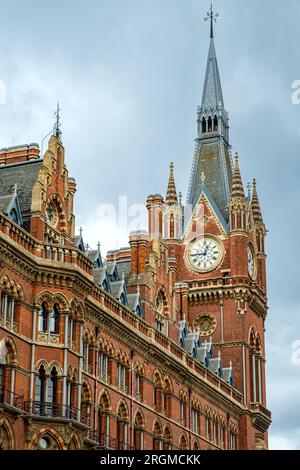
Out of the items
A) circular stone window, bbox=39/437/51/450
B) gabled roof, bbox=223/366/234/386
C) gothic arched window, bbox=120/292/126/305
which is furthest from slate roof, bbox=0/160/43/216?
gabled roof, bbox=223/366/234/386

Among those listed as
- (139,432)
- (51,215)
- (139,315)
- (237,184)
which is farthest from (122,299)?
(237,184)

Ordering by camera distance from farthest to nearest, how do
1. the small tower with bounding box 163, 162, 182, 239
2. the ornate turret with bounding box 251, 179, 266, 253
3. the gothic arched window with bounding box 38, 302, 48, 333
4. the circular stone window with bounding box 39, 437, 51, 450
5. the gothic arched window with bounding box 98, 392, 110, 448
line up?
the ornate turret with bounding box 251, 179, 266, 253 < the small tower with bounding box 163, 162, 182, 239 < the gothic arched window with bounding box 98, 392, 110, 448 < the gothic arched window with bounding box 38, 302, 48, 333 < the circular stone window with bounding box 39, 437, 51, 450

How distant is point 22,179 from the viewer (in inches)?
2665

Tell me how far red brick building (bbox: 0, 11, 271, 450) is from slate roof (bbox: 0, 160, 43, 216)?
9 cm

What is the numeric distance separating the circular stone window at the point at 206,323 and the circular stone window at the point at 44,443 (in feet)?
159

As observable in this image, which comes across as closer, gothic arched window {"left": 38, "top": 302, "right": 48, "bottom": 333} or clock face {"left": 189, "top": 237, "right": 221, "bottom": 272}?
gothic arched window {"left": 38, "top": 302, "right": 48, "bottom": 333}

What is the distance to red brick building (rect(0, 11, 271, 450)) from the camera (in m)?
59.7

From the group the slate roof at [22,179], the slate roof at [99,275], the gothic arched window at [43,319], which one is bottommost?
the gothic arched window at [43,319]

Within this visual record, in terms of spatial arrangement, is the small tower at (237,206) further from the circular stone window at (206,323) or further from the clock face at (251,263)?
the circular stone window at (206,323)

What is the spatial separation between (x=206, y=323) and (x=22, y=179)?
4381cm

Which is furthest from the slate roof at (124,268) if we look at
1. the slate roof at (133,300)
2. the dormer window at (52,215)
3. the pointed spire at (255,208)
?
the pointed spire at (255,208)

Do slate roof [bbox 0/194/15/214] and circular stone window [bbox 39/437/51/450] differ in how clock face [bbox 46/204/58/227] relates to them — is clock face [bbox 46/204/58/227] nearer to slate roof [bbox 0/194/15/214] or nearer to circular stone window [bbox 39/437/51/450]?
slate roof [bbox 0/194/15/214]

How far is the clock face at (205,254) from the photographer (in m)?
109
